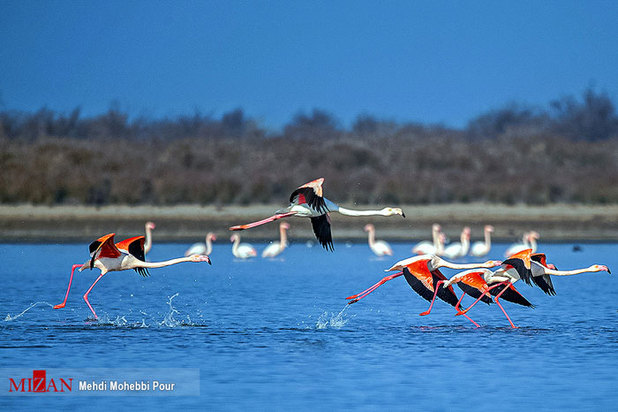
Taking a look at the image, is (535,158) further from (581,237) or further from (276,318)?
(276,318)

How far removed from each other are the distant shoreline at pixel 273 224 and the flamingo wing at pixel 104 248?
16.4 metres

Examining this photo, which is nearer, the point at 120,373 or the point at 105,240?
the point at 120,373

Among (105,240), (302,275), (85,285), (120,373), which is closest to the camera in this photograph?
(120,373)

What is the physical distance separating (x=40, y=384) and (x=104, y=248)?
3.77m

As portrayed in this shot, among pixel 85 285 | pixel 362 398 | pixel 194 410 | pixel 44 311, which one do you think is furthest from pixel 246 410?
pixel 85 285

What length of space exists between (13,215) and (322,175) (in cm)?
1151

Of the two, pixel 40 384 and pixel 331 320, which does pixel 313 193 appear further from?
pixel 331 320

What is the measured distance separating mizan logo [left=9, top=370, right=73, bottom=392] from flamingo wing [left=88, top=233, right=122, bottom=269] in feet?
9.70

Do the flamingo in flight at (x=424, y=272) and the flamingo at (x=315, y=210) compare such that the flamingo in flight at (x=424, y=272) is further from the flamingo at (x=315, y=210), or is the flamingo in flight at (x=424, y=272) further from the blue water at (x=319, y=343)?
the flamingo at (x=315, y=210)

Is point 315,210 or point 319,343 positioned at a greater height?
point 315,210

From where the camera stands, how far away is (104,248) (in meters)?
15.7

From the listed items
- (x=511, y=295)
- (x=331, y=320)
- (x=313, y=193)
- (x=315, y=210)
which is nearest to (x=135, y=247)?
(x=331, y=320)

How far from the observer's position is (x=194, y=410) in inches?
437

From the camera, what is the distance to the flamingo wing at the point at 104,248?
15.1 meters
